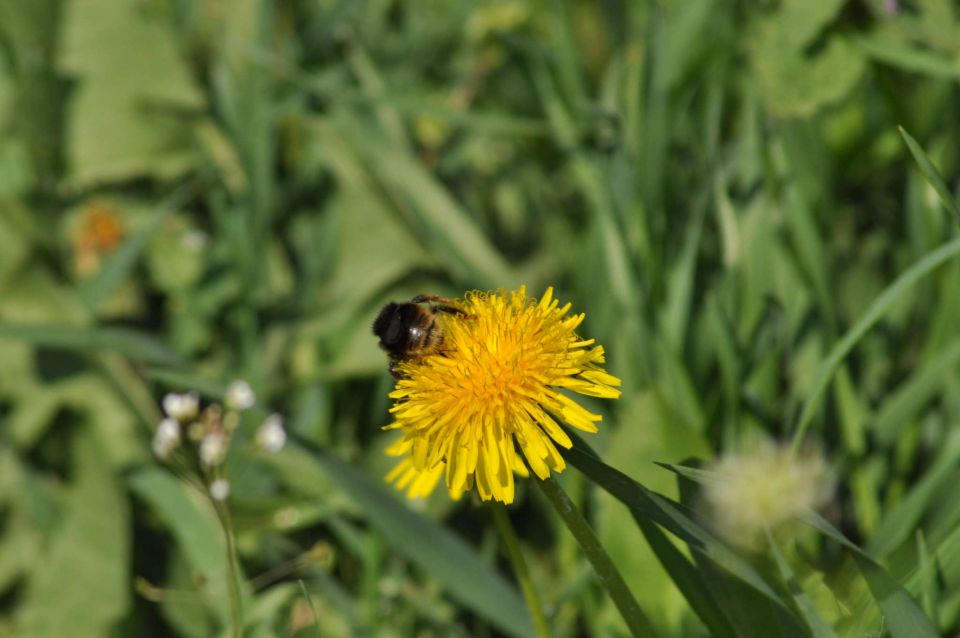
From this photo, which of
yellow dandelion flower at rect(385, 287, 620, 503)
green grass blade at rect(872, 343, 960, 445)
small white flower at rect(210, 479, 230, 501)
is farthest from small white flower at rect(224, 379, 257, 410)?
green grass blade at rect(872, 343, 960, 445)

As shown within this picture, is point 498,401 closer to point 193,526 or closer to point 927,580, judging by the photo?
point 927,580

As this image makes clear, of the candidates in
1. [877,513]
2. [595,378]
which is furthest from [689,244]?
[595,378]

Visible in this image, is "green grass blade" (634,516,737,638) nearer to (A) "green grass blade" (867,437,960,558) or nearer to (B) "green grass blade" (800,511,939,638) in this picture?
(B) "green grass blade" (800,511,939,638)

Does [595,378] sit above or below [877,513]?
above

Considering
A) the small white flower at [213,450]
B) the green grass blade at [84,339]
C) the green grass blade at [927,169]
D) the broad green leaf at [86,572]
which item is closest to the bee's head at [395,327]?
the small white flower at [213,450]

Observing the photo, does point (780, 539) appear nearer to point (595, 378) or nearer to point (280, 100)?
point (595, 378)

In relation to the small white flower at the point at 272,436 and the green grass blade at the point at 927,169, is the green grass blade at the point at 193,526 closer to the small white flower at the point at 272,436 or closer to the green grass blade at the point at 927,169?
the small white flower at the point at 272,436
